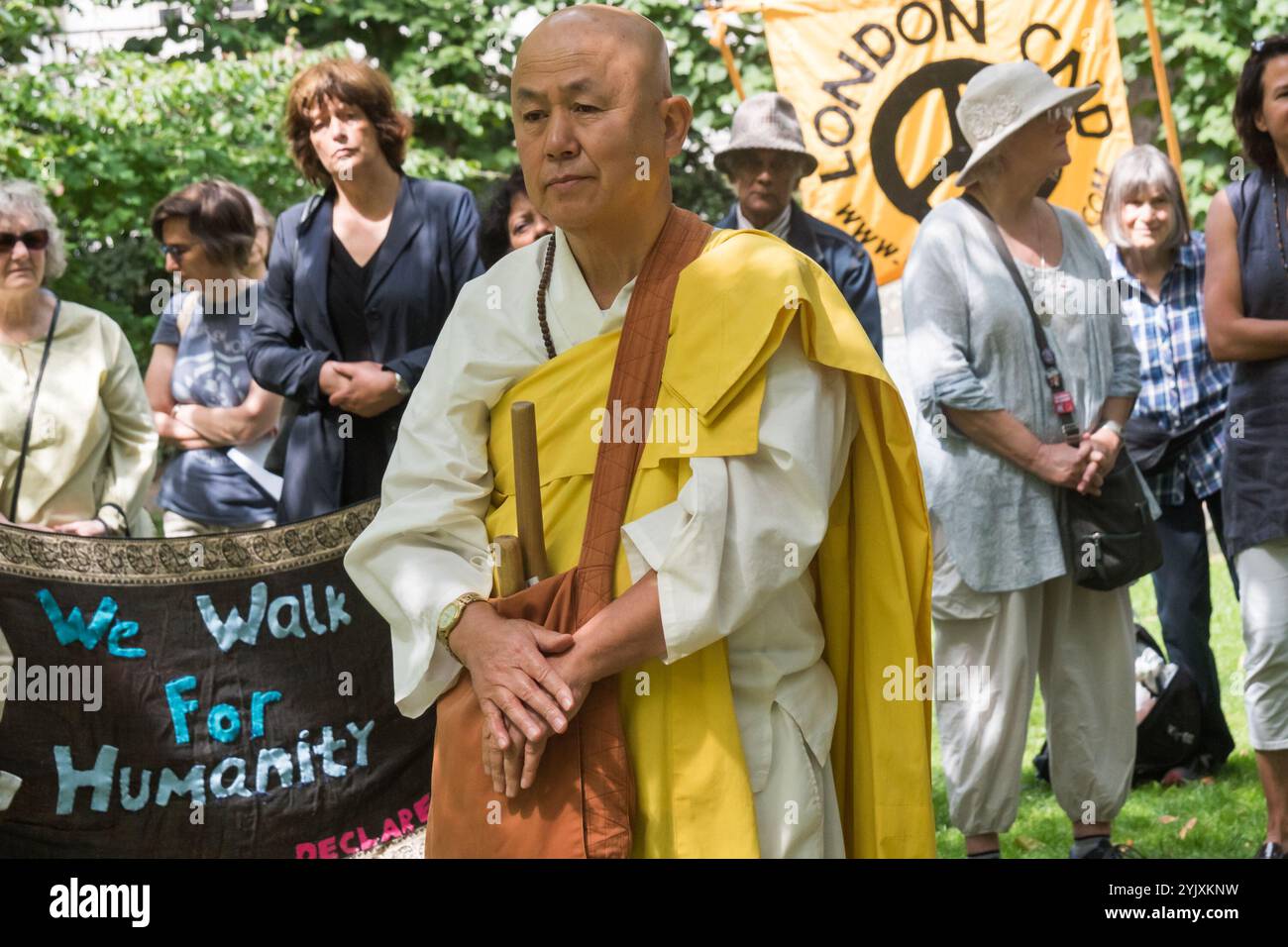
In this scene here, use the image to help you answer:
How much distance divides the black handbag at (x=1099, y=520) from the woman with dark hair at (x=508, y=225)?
145 centimetres

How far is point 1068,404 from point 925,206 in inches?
119

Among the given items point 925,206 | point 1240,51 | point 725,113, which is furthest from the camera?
point 725,113

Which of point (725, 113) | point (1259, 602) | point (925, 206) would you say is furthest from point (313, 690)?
point (725, 113)

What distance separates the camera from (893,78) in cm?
752

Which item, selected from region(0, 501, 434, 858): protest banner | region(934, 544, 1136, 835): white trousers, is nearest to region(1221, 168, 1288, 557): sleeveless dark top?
region(934, 544, 1136, 835): white trousers

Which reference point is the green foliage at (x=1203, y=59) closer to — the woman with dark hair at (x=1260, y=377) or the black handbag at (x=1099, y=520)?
the woman with dark hair at (x=1260, y=377)

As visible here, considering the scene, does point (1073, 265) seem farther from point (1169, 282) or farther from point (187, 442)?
point (187, 442)

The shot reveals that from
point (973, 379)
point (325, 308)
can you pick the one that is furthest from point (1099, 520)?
point (325, 308)

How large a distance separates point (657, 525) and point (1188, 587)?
12.8ft

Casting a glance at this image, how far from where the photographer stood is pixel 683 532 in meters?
2.51

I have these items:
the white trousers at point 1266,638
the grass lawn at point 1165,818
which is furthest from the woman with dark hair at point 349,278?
the white trousers at point 1266,638

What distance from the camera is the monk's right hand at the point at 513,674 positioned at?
250cm

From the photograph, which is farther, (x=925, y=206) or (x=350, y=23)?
(x=350, y=23)

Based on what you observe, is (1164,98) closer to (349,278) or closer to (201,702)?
(349,278)
